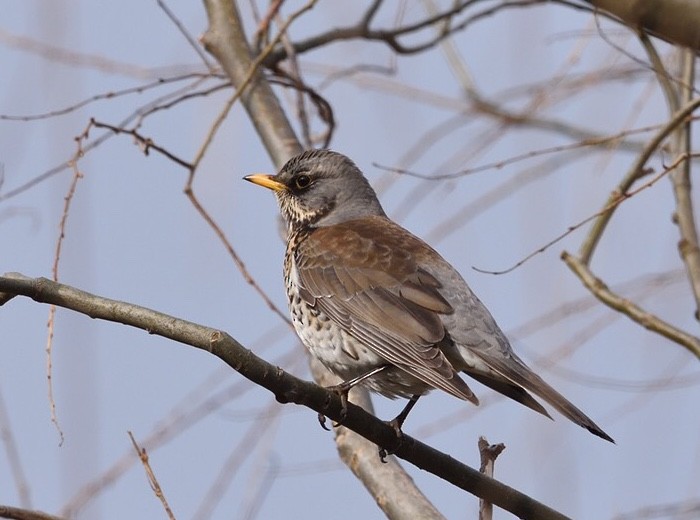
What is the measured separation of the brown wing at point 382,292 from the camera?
4641 millimetres

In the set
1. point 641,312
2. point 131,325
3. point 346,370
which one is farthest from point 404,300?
point 131,325

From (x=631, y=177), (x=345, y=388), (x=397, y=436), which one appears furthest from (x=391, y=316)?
(x=631, y=177)

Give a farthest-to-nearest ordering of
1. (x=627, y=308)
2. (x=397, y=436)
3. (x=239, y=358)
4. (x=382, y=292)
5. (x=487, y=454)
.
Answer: (x=382, y=292), (x=627, y=308), (x=397, y=436), (x=487, y=454), (x=239, y=358)

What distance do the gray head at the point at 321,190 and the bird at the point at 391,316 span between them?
0.04 ft

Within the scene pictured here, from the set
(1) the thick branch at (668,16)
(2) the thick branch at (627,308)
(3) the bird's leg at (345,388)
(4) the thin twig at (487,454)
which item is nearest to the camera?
(1) the thick branch at (668,16)

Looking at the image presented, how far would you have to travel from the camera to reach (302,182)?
241 inches

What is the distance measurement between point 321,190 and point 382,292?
1145 mm

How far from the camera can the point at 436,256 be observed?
5496 mm

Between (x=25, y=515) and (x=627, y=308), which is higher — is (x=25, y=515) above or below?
below

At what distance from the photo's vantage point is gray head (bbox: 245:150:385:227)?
20.0 ft

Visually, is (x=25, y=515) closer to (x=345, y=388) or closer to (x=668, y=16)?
(x=345, y=388)

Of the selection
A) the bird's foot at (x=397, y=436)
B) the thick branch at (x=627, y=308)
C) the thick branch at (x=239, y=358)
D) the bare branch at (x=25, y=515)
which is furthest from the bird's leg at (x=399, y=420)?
the bare branch at (x=25, y=515)

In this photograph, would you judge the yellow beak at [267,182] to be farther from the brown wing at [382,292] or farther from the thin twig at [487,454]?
the thin twig at [487,454]

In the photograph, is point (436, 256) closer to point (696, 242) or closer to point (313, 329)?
point (313, 329)
